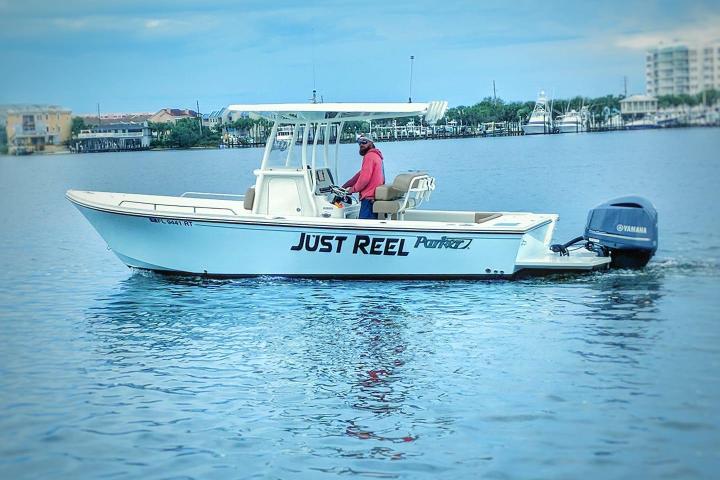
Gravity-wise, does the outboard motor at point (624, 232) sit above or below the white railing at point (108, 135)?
below

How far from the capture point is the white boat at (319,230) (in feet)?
51.2

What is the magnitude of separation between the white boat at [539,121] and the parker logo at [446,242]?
45.7m

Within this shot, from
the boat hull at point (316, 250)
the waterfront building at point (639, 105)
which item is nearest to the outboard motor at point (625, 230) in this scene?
the boat hull at point (316, 250)

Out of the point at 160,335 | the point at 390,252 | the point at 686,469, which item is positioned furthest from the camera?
the point at 390,252

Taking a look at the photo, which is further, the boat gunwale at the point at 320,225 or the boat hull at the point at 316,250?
the boat hull at the point at 316,250

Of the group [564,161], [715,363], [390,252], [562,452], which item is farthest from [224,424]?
[564,161]

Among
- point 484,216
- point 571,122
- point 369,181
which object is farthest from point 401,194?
point 571,122

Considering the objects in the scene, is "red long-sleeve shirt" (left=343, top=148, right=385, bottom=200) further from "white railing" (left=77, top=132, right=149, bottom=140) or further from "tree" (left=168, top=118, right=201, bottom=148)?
"white railing" (left=77, top=132, right=149, bottom=140)

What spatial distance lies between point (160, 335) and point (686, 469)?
7355 millimetres

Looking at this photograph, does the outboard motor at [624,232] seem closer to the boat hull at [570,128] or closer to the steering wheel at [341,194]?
the steering wheel at [341,194]

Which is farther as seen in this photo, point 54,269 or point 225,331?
point 54,269

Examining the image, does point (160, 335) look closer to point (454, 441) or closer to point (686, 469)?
point (454, 441)

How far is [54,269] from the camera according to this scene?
20.4 m

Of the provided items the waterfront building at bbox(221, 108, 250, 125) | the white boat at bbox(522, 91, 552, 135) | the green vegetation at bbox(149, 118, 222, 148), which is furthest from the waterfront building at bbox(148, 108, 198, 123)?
the waterfront building at bbox(221, 108, 250, 125)
